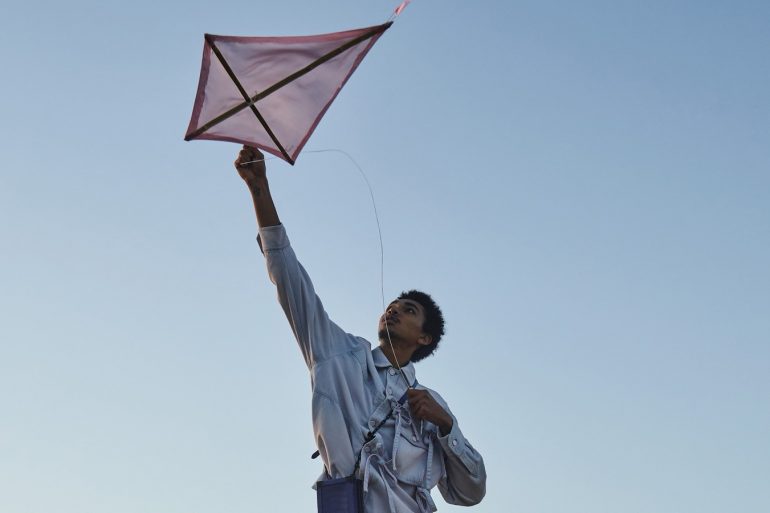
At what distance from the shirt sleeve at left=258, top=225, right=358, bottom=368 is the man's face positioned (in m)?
0.77

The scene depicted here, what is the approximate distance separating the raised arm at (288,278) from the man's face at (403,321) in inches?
30.0

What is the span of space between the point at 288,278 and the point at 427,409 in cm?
113

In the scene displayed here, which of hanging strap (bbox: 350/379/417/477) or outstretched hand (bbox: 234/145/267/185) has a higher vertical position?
outstretched hand (bbox: 234/145/267/185)

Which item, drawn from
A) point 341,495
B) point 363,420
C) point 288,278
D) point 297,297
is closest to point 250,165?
point 288,278

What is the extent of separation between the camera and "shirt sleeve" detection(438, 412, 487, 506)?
5.48 meters

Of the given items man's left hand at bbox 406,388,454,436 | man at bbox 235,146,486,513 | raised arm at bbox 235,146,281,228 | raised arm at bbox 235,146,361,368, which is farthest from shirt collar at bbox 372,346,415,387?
raised arm at bbox 235,146,281,228

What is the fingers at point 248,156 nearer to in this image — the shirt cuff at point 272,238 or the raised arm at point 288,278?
the raised arm at point 288,278

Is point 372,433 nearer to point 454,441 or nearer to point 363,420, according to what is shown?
point 363,420

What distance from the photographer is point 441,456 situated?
18.4ft

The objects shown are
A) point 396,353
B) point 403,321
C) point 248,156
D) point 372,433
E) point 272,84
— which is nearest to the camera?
point 372,433

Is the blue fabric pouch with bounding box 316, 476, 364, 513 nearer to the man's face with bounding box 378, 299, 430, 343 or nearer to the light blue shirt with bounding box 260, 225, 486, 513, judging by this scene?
the light blue shirt with bounding box 260, 225, 486, 513

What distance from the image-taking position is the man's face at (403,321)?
238 inches

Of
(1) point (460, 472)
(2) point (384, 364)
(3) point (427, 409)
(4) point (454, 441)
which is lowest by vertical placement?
(1) point (460, 472)

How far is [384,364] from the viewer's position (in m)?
5.68
